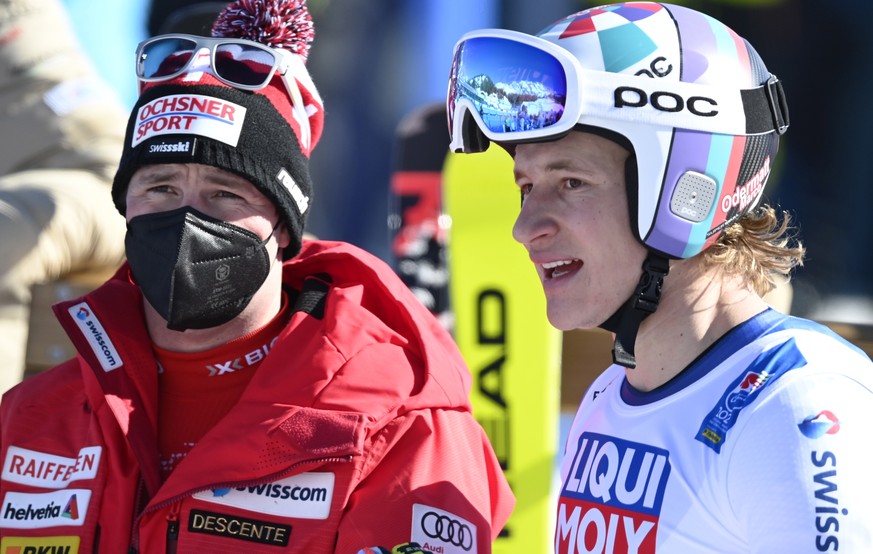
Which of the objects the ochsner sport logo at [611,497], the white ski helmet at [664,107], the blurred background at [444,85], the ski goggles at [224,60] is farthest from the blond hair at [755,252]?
the blurred background at [444,85]

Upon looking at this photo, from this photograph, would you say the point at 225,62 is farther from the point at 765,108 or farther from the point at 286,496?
the point at 765,108

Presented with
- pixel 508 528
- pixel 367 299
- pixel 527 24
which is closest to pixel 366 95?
pixel 527 24

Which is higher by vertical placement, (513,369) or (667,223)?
(667,223)

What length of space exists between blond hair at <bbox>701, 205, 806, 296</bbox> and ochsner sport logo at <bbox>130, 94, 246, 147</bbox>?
1093 mm

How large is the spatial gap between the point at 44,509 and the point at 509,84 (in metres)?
1.34

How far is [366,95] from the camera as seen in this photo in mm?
6176

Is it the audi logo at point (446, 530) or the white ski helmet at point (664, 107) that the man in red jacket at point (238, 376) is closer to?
the audi logo at point (446, 530)

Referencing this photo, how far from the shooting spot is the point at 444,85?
19.8ft

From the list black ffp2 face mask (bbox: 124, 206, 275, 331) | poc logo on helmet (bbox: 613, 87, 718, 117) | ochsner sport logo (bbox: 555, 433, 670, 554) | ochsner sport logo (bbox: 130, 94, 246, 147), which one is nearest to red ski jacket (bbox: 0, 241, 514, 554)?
black ffp2 face mask (bbox: 124, 206, 275, 331)

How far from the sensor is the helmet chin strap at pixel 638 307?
6.22 feet

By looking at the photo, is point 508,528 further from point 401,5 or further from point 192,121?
point 401,5

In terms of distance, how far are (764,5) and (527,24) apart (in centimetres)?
131

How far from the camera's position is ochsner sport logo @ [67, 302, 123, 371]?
240cm

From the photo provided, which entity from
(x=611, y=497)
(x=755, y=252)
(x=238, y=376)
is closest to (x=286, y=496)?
(x=238, y=376)
